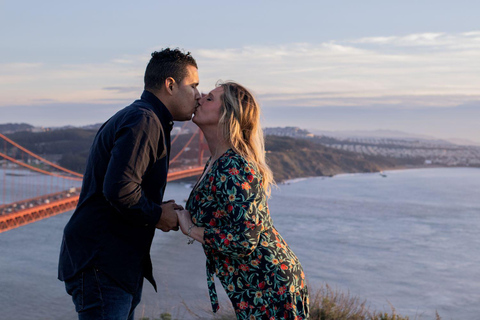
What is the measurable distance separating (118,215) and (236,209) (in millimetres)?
297

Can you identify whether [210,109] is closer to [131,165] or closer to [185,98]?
[185,98]

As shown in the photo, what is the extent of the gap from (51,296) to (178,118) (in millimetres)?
14824

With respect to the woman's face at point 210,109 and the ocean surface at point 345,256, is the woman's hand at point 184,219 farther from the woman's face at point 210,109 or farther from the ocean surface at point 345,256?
the ocean surface at point 345,256

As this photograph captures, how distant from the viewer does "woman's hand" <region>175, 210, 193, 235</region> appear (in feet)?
4.75

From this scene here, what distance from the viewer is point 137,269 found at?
145 cm

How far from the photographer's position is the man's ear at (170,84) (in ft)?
4.93

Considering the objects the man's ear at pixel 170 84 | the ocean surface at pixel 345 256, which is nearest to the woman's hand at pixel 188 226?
the man's ear at pixel 170 84

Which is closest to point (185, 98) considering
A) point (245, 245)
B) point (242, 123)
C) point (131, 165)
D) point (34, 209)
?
point (242, 123)

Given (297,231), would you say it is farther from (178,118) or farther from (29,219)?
(178,118)

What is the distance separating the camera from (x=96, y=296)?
1374mm

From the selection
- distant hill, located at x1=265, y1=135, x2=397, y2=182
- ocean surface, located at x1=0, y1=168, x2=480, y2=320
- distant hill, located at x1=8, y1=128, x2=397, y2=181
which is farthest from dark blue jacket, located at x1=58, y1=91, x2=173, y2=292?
distant hill, located at x1=265, y1=135, x2=397, y2=182

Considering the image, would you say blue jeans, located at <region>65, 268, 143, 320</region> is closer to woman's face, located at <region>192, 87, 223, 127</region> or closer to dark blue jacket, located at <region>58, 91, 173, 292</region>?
dark blue jacket, located at <region>58, 91, 173, 292</region>

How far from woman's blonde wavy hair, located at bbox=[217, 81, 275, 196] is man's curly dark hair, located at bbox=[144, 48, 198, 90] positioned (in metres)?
0.13

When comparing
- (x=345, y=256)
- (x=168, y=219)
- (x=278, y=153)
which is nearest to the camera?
(x=168, y=219)
